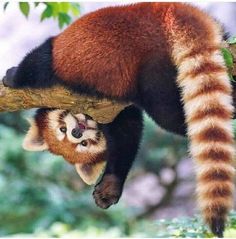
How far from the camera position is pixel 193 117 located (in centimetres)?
231

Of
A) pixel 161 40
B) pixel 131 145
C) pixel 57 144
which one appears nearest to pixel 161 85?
pixel 161 40

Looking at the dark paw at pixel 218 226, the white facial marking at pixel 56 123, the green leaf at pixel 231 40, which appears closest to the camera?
the dark paw at pixel 218 226

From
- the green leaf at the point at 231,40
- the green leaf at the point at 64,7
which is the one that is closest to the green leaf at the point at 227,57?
the green leaf at the point at 231,40

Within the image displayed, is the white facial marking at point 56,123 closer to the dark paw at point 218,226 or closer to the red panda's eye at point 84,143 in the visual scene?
the red panda's eye at point 84,143

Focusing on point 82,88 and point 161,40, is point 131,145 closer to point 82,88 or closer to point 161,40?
point 82,88

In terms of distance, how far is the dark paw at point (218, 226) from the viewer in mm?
2082

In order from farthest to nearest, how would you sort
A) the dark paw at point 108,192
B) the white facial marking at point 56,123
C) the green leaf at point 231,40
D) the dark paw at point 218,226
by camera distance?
1. the white facial marking at point 56,123
2. the dark paw at point 108,192
3. the green leaf at point 231,40
4. the dark paw at point 218,226

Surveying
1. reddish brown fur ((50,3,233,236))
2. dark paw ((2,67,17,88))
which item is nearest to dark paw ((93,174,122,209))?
reddish brown fur ((50,3,233,236))

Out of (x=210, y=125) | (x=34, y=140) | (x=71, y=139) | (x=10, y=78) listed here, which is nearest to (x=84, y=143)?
(x=71, y=139)

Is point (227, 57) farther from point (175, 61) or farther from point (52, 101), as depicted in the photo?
point (52, 101)

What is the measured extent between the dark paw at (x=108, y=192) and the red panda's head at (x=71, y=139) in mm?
274

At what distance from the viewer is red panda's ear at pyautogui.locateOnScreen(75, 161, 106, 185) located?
11.5 ft

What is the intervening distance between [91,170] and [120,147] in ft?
1.13

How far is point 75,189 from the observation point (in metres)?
4.81
